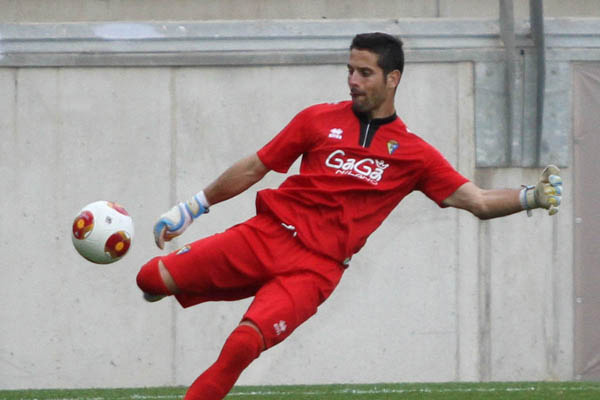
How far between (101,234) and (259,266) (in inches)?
31.8

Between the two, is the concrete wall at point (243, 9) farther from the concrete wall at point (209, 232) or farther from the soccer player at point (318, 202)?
the soccer player at point (318, 202)

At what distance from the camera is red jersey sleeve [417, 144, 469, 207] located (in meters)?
5.27

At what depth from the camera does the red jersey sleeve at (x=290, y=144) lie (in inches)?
204

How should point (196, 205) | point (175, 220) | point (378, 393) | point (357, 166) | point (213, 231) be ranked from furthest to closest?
point (213, 231), point (378, 393), point (196, 205), point (175, 220), point (357, 166)

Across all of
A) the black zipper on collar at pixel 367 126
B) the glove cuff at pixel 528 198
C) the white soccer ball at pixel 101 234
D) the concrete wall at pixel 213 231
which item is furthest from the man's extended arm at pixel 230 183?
the concrete wall at pixel 213 231

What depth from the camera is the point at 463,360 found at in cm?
1012

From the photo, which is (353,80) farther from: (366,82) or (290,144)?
(290,144)

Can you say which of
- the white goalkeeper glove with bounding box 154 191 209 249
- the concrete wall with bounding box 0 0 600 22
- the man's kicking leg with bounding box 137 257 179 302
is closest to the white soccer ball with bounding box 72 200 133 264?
the white goalkeeper glove with bounding box 154 191 209 249

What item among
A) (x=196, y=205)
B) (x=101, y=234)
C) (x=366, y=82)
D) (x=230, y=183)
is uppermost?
(x=366, y=82)

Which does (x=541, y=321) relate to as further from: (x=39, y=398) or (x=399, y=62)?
(x=399, y=62)

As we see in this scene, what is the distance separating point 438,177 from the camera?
5.27 m

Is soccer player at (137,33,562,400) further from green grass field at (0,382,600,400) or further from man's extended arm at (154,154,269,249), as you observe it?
green grass field at (0,382,600,400)

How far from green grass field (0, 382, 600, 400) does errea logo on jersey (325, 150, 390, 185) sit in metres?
2.53

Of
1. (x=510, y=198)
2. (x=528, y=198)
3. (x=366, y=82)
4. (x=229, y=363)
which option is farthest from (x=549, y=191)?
(x=229, y=363)
